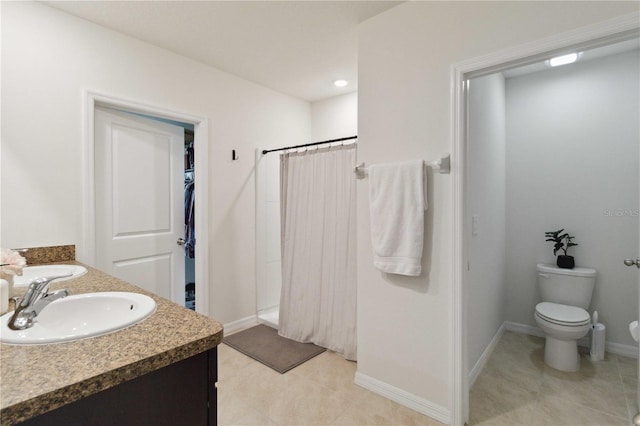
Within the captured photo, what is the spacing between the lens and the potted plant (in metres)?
2.68

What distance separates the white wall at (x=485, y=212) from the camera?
2141 mm

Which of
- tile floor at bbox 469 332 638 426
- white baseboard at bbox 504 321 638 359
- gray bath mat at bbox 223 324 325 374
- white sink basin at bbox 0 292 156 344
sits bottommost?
tile floor at bbox 469 332 638 426

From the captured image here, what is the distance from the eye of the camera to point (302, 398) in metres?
1.97

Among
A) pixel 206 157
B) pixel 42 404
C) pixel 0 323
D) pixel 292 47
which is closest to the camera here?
pixel 42 404

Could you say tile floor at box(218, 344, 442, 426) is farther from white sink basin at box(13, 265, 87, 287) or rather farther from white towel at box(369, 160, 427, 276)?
white sink basin at box(13, 265, 87, 287)

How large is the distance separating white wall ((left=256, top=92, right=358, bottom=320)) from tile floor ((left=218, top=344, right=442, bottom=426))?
3.21 ft

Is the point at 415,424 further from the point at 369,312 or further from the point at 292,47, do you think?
the point at 292,47

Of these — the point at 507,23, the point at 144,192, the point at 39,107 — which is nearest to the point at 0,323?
the point at 39,107

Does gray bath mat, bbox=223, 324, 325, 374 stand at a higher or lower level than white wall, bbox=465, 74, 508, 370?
lower

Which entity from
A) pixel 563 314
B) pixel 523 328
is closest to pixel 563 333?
pixel 563 314

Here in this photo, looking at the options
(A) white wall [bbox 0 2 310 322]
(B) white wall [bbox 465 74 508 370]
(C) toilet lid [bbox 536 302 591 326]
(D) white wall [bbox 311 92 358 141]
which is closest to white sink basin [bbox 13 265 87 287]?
(A) white wall [bbox 0 2 310 322]

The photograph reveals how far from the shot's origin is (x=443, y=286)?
5.75ft

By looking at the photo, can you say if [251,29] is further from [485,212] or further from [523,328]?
[523,328]

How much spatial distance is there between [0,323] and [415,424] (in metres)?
1.86
